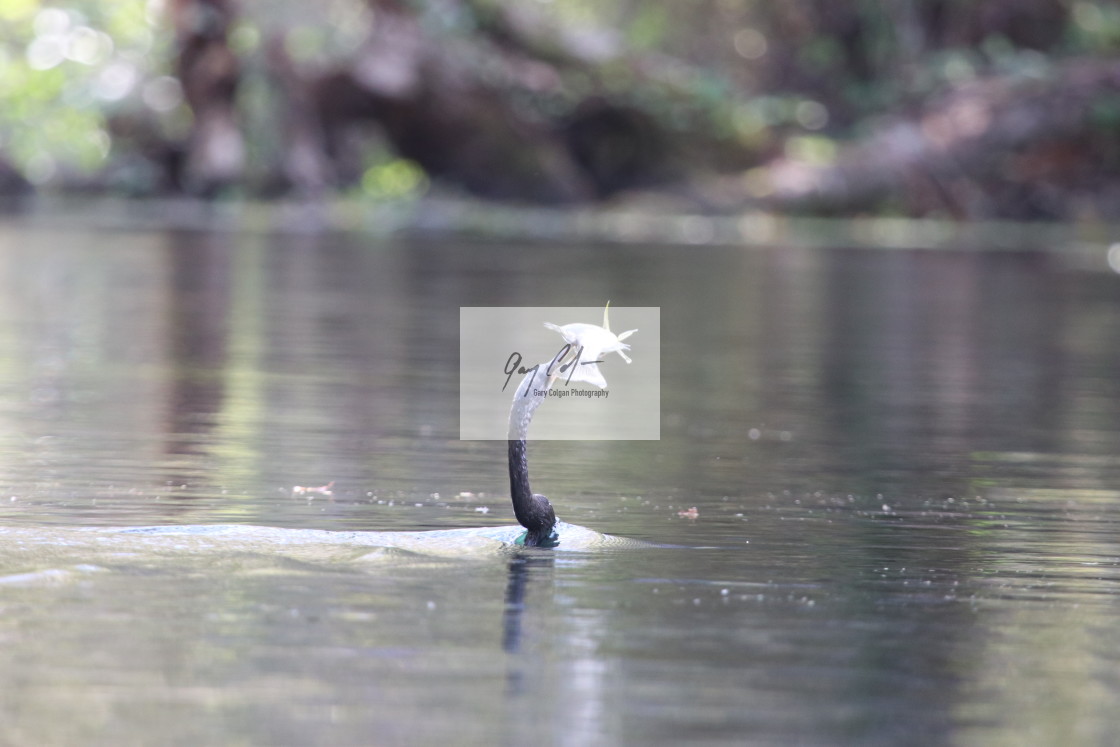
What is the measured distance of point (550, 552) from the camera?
6242mm

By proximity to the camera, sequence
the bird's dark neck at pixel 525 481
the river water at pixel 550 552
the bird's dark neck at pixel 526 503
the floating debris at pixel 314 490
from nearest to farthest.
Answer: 1. the river water at pixel 550 552
2. the bird's dark neck at pixel 525 481
3. the bird's dark neck at pixel 526 503
4. the floating debris at pixel 314 490

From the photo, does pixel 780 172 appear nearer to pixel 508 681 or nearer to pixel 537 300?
pixel 537 300

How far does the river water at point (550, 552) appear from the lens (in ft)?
14.1

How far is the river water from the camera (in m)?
4.31

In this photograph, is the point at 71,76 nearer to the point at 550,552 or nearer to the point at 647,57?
the point at 647,57

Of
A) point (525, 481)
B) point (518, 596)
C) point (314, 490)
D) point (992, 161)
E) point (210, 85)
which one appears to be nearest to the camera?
point (518, 596)

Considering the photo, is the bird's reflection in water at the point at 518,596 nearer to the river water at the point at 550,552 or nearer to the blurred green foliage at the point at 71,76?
the river water at the point at 550,552

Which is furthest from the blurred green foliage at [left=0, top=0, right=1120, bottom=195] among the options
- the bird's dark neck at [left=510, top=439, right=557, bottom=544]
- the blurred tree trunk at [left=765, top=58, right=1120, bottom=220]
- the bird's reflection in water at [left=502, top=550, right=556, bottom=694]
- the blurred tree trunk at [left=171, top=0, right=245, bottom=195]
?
the bird's reflection in water at [left=502, top=550, right=556, bottom=694]

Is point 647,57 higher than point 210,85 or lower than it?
higher

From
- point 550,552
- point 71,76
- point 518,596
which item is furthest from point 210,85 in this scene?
point 518,596

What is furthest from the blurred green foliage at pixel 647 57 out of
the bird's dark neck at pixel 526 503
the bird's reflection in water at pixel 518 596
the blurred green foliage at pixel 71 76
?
the bird's reflection in water at pixel 518 596

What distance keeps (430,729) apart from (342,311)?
13.3m

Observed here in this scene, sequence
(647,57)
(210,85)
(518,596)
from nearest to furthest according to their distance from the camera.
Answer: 1. (518,596)
2. (210,85)
3. (647,57)

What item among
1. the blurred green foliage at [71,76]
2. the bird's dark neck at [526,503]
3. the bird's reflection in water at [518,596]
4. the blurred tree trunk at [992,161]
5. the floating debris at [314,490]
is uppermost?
the blurred green foliage at [71,76]
